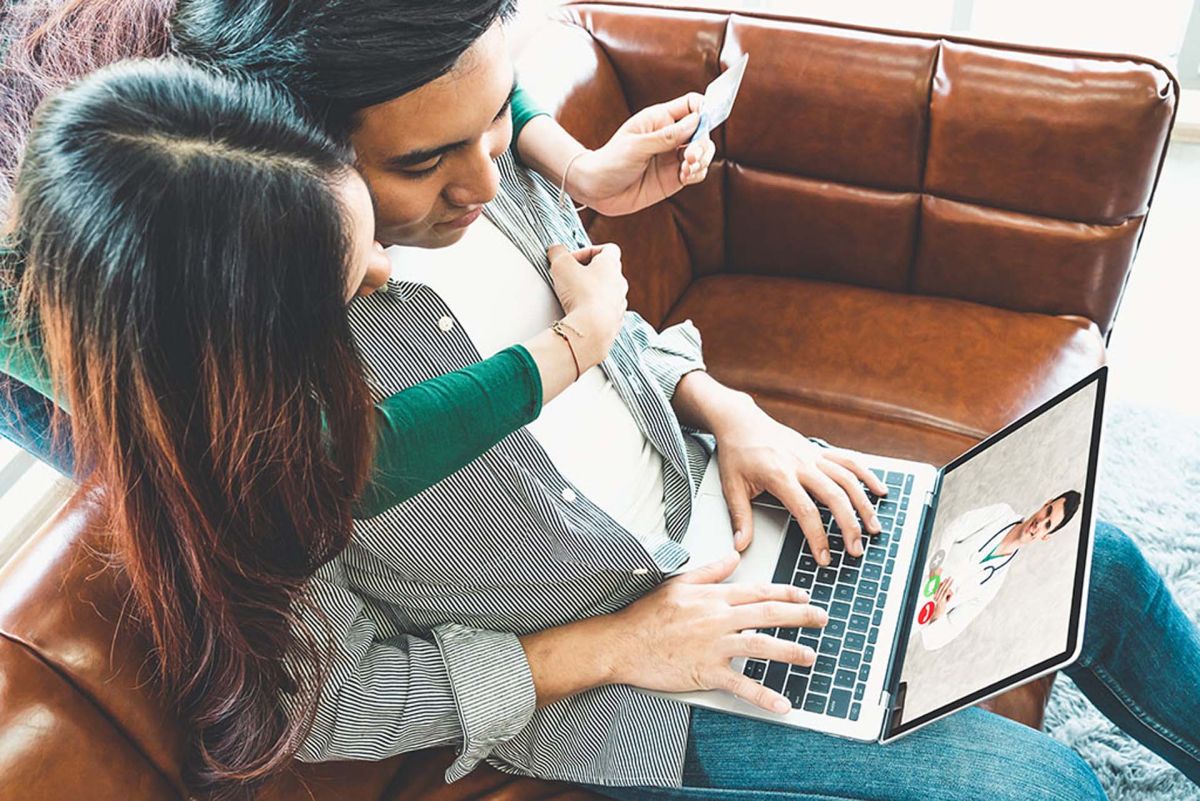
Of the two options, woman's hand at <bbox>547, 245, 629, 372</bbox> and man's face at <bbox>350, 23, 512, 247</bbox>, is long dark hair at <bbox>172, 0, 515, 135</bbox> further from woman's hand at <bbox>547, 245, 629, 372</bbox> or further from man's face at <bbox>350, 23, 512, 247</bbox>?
woman's hand at <bbox>547, 245, 629, 372</bbox>

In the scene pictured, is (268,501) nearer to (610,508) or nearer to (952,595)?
(610,508)

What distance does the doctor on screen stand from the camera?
941 mm

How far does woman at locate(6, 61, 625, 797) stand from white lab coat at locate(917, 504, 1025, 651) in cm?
47

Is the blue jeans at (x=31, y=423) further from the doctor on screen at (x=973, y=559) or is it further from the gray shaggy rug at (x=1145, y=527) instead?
the gray shaggy rug at (x=1145, y=527)

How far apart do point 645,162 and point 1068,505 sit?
582mm

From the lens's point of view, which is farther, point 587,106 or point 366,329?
point 587,106

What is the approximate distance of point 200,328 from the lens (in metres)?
0.64

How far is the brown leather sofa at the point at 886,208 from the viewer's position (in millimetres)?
1519

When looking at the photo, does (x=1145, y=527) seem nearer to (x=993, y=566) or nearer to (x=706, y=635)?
(x=993, y=566)

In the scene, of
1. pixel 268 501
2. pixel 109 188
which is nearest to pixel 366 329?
pixel 268 501

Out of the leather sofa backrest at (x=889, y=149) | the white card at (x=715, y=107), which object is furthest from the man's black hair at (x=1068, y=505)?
the leather sofa backrest at (x=889, y=149)

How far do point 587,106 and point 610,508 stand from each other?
736 millimetres

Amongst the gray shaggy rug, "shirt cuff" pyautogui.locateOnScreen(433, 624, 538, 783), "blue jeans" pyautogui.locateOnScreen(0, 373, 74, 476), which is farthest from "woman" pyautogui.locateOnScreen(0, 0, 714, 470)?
the gray shaggy rug

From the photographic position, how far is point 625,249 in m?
1.62
